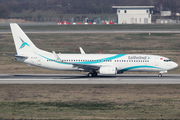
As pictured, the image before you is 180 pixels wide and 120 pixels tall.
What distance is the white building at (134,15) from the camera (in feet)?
488

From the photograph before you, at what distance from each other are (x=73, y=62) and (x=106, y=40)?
1646 inches

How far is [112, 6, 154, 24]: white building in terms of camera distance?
149 metres

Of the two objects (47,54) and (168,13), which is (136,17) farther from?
(47,54)

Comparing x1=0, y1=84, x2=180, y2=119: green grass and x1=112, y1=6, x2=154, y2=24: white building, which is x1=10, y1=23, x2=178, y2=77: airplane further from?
x1=112, y1=6, x2=154, y2=24: white building

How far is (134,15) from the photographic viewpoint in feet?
490

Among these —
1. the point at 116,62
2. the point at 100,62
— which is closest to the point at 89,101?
the point at 100,62

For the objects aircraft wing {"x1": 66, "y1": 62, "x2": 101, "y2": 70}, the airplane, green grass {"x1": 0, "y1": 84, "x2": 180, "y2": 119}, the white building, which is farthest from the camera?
the white building

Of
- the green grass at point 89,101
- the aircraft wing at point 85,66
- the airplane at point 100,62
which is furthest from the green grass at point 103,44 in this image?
the green grass at point 89,101

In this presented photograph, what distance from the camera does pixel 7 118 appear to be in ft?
76.7

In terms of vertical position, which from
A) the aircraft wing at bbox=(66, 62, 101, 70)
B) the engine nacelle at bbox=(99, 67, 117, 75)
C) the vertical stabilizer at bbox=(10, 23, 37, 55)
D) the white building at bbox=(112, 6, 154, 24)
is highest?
the white building at bbox=(112, 6, 154, 24)

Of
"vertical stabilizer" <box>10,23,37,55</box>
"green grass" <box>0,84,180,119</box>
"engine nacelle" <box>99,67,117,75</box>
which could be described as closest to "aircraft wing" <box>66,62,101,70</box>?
"engine nacelle" <box>99,67,117,75</box>

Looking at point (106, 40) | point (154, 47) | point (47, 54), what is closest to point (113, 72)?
point (47, 54)

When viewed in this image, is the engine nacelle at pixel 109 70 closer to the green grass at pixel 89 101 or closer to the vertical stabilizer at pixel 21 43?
the green grass at pixel 89 101

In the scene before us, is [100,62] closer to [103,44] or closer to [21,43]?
[21,43]
